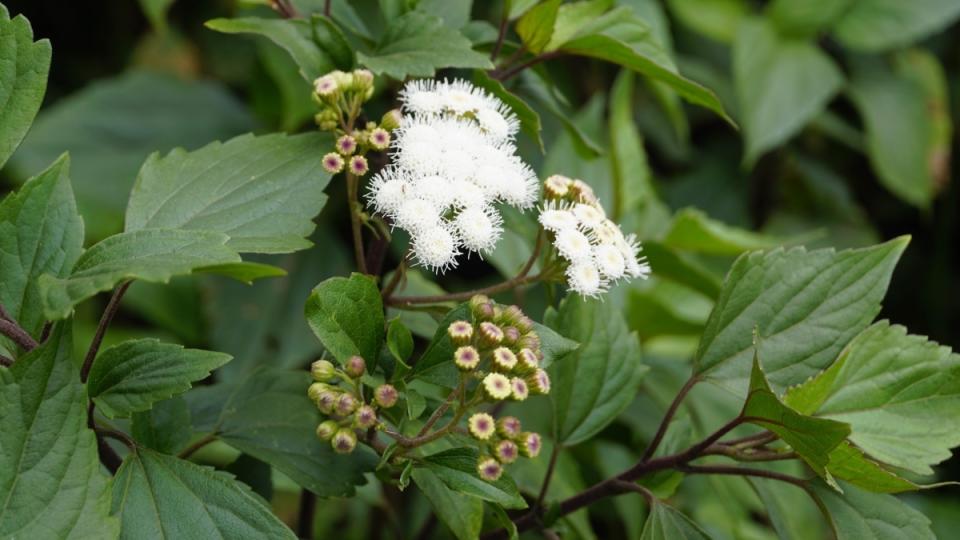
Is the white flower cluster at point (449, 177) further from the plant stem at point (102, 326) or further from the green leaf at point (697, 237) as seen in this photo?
the green leaf at point (697, 237)

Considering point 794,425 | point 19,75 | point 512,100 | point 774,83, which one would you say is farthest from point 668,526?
point 774,83

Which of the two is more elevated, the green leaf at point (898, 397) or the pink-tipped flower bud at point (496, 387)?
the pink-tipped flower bud at point (496, 387)

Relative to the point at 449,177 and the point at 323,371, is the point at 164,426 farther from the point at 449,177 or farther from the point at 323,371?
the point at 449,177

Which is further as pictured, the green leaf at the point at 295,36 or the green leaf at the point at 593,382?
the green leaf at the point at 593,382

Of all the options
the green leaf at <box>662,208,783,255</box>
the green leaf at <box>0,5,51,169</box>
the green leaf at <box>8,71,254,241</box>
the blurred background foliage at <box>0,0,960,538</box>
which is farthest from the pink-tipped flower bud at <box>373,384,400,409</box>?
the green leaf at <box>8,71,254,241</box>

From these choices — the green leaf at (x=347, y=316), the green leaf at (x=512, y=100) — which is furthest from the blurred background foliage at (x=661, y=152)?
the green leaf at (x=347, y=316)

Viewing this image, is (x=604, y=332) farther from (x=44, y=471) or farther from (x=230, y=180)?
(x=44, y=471)

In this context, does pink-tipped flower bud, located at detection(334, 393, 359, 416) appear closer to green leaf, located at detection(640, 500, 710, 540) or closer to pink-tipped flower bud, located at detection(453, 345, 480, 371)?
pink-tipped flower bud, located at detection(453, 345, 480, 371)
